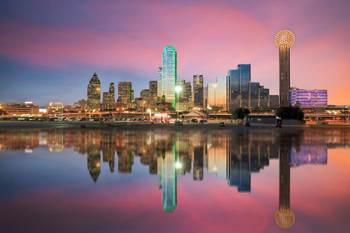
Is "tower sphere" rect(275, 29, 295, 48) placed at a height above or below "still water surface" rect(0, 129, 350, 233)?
above

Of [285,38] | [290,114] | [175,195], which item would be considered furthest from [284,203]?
[285,38]

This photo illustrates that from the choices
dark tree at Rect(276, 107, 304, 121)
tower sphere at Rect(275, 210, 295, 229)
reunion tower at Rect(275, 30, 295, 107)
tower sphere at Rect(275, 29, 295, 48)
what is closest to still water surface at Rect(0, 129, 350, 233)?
tower sphere at Rect(275, 210, 295, 229)

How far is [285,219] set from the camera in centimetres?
675

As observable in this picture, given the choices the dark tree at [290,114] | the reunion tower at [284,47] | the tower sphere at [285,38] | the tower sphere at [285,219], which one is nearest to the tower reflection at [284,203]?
the tower sphere at [285,219]

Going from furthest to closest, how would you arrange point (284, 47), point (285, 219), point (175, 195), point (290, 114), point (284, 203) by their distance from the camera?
1. point (284, 47)
2. point (290, 114)
3. point (175, 195)
4. point (284, 203)
5. point (285, 219)

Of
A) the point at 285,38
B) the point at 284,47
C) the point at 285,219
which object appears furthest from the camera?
the point at 284,47

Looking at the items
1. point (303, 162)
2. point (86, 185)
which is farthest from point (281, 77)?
point (86, 185)

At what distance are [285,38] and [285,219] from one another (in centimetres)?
15025

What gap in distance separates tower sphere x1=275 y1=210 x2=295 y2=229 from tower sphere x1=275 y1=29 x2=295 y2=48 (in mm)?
148641

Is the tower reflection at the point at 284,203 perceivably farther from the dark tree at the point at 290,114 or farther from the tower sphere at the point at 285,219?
the dark tree at the point at 290,114

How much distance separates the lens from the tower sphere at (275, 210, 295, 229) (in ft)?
21.0

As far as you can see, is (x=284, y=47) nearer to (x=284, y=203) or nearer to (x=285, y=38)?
(x=285, y=38)

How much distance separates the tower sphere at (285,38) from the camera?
134 m

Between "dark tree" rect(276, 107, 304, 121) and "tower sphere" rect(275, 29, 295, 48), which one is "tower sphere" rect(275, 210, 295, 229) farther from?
"tower sphere" rect(275, 29, 295, 48)
